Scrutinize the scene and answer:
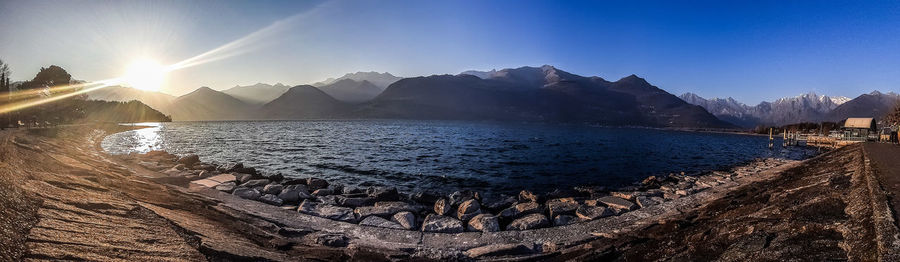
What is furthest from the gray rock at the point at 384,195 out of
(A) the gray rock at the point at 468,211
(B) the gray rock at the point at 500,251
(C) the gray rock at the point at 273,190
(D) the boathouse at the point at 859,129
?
(D) the boathouse at the point at 859,129

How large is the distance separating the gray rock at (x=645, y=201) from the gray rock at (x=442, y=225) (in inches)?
342

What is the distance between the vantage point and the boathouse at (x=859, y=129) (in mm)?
54406

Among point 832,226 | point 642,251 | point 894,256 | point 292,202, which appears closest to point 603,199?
point 642,251

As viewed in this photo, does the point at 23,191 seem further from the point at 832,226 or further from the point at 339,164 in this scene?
the point at 339,164

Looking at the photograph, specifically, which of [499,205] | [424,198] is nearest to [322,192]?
[424,198]

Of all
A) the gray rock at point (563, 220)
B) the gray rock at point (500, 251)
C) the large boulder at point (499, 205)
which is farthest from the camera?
the large boulder at point (499, 205)

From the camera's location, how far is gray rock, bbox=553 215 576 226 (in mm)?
12411

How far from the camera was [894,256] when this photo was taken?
4.57 meters

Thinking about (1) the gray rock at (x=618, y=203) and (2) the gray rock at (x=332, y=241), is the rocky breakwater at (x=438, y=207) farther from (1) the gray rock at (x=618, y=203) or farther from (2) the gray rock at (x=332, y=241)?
(2) the gray rock at (x=332, y=241)

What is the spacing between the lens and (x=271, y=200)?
14.8 meters

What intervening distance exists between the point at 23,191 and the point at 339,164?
25574mm

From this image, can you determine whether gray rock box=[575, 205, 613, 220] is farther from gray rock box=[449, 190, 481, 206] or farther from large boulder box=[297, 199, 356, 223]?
large boulder box=[297, 199, 356, 223]

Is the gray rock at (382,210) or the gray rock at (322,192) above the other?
the gray rock at (382,210)

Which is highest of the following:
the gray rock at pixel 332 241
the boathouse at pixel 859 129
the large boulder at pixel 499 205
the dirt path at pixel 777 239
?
the boathouse at pixel 859 129
